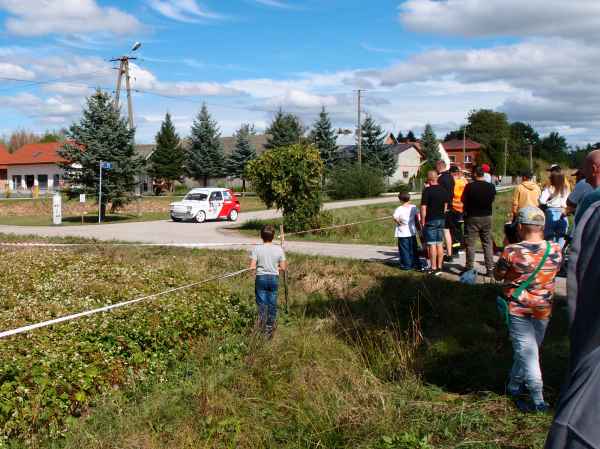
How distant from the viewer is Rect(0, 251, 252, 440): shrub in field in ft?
17.4

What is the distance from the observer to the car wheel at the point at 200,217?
25.9 m

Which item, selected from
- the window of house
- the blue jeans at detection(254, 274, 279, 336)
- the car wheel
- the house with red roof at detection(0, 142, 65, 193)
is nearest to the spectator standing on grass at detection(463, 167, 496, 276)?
the blue jeans at detection(254, 274, 279, 336)

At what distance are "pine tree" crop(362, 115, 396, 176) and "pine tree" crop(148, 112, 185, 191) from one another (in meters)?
18.1

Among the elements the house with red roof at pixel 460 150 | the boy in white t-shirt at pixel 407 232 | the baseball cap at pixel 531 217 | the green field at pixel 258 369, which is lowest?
the green field at pixel 258 369

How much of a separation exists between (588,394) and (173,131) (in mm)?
62364

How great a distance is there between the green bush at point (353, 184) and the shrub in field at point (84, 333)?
3378 centimetres

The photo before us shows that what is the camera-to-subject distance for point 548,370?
251 inches

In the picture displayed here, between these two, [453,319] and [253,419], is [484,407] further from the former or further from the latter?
[453,319]


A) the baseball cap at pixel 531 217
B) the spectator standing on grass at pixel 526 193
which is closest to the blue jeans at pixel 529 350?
the baseball cap at pixel 531 217

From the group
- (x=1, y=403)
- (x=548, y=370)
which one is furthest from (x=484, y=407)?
(x=1, y=403)

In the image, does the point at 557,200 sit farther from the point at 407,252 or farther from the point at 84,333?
the point at 84,333

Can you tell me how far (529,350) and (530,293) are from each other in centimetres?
48

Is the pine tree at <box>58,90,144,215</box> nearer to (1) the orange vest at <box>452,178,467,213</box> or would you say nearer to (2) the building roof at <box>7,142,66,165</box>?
(1) the orange vest at <box>452,178,467,213</box>

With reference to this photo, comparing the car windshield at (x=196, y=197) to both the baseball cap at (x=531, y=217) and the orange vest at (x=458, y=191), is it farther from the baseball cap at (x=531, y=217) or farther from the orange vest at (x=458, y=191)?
the baseball cap at (x=531, y=217)
